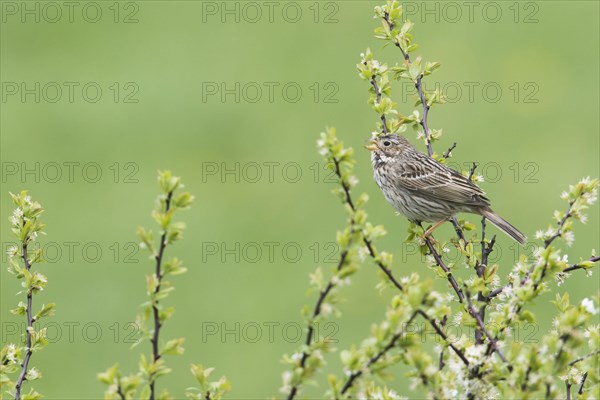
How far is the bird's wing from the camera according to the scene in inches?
295

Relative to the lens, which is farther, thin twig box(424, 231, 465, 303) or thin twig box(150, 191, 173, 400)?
thin twig box(424, 231, 465, 303)

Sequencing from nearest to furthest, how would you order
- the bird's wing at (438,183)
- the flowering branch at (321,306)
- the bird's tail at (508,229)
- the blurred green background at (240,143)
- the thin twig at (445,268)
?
the flowering branch at (321,306) < the thin twig at (445,268) < the bird's tail at (508,229) < the bird's wing at (438,183) < the blurred green background at (240,143)

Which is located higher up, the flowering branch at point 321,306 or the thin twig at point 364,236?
the thin twig at point 364,236

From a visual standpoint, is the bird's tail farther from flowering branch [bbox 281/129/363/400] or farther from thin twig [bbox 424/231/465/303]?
flowering branch [bbox 281/129/363/400]

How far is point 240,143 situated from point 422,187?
657 centimetres

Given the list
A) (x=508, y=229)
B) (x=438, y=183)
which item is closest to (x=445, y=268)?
(x=508, y=229)

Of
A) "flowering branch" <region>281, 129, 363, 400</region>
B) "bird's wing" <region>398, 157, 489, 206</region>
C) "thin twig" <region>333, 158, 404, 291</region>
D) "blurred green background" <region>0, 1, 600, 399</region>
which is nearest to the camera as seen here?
"flowering branch" <region>281, 129, 363, 400</region>

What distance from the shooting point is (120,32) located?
16578mm

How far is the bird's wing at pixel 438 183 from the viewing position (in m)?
7.49

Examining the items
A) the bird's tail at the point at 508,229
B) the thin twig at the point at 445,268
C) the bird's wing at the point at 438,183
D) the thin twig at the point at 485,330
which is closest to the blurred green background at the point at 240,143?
the bird's wing at the point at 438,183

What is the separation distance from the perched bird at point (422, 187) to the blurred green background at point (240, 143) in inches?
109

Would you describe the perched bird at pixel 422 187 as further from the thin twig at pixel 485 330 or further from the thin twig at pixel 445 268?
the thin twig at pixel 485 330

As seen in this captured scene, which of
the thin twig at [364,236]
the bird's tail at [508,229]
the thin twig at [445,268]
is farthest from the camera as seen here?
the bird's tail at [508,229]

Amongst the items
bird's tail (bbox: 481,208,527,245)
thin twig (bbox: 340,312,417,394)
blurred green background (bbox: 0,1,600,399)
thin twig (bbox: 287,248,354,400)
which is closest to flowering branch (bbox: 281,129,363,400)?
thin twig (bbox: 287,248,354,400)
